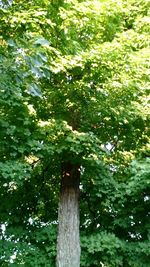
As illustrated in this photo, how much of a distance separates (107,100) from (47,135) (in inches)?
45.9

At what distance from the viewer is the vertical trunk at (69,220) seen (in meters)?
6.29

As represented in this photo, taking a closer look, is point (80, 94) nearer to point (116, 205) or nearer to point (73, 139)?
point (73, 139)

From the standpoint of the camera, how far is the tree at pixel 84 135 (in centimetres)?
602

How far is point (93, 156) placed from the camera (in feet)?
20.8

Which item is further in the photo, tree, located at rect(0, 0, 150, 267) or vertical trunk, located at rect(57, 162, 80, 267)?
vertical trunk, located at rect(57, 162, 80, 267)

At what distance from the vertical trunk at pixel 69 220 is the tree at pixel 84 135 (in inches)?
0.6

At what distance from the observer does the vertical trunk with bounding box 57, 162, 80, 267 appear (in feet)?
20.6

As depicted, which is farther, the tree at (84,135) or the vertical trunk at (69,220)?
the vertical trunk at (69,220)

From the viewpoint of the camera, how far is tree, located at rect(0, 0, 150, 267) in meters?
6.02

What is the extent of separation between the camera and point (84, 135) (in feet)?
20.2

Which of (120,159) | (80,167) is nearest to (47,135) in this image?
(80,167)

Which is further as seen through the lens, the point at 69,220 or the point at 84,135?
the point at 69,220

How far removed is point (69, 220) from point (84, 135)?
152 centimetres

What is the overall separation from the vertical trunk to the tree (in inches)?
0.6
